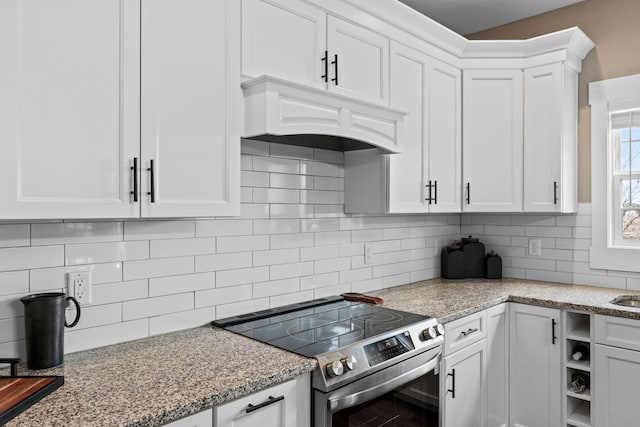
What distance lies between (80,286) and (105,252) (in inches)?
6.0

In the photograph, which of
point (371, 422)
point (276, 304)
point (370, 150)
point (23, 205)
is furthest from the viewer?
point (370, 150)

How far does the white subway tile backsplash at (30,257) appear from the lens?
1540 mm

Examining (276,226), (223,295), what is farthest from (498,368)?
(223,295)

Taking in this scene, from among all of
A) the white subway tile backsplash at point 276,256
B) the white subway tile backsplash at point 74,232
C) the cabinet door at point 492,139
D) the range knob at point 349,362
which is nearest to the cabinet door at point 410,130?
the cabinet door at point 492,139

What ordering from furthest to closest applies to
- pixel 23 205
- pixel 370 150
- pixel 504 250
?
1. pixel 504 250
2. pixel 370 150
3. pixel 23 205

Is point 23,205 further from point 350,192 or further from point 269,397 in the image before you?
point 350,192

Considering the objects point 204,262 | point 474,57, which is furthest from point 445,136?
point 204,262

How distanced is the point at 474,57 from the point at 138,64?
236 cm

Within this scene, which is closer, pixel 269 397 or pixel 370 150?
pixel 269 397

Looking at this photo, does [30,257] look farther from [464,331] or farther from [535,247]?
[535,247]

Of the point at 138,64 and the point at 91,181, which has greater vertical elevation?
the point at 138,64

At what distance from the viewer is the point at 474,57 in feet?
10.2

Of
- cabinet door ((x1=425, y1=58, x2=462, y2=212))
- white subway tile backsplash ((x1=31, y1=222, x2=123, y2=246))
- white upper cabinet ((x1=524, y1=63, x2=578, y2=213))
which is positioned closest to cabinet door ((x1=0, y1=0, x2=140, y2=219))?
white subway tile backsplash ((x1=31, y1=222, x2=123, y2=246))

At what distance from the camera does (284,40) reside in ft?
6.55
